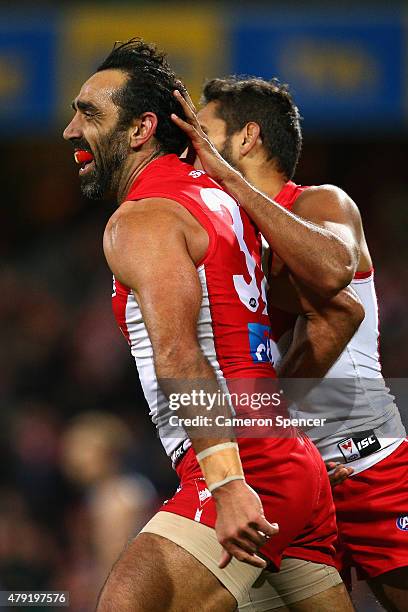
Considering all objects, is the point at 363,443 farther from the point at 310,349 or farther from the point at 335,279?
the point at 335,279

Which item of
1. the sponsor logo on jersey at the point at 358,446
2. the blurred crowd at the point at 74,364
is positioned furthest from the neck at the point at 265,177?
the blurred crowd at the point at 74,364

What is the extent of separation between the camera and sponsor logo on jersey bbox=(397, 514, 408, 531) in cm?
342

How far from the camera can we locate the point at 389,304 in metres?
8.09

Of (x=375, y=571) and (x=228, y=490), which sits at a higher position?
(x=228, y=490)

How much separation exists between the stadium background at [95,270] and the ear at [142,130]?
375 centimetres

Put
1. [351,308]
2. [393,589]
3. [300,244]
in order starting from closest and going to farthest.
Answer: [300,244] → [351,308] → [393,589]

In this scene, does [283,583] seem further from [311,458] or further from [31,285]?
[31,285]

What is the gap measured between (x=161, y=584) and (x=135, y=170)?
4.06 ft

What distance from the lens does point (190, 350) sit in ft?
8.31

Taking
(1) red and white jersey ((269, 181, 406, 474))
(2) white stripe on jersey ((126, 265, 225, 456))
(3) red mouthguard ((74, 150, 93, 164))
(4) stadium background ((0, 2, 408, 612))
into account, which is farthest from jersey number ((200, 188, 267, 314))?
(4) stadium background ((0, 2, 408, 612))

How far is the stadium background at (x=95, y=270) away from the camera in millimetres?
7270

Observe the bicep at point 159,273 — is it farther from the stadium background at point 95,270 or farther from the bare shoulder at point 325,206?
the stadium background at point 95,270

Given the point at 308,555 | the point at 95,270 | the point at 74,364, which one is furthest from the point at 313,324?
the point at 95,270

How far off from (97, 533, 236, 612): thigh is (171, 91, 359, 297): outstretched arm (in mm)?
886
